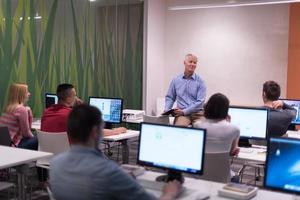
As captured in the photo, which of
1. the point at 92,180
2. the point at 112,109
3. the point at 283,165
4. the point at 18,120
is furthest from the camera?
the point at 112,109

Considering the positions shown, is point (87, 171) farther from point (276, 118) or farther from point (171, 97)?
point (171, 97)

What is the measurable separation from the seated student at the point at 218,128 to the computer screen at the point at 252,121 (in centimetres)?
95

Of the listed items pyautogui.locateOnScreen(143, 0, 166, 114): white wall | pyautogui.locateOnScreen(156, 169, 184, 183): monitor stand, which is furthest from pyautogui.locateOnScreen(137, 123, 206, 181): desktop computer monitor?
pyautogui.locateOnScreen(143, 0, 166, 114): white wall

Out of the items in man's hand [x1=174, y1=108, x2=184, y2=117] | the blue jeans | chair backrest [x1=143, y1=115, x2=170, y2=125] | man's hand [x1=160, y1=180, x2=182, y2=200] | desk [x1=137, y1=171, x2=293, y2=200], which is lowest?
the blue jeans

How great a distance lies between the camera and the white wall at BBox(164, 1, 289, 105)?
8094mm

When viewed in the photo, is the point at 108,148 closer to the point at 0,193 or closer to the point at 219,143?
the point at 0,193

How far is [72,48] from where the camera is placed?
24.1ft

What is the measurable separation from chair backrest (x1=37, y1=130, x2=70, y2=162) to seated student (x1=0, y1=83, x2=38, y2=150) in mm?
855

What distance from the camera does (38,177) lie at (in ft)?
18.4

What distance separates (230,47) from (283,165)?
6324mm

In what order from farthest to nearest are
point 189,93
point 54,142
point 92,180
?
point 189,93 → point 54,142 → point 92,180

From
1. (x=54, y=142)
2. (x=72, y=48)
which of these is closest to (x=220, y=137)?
(x=54, y=142)

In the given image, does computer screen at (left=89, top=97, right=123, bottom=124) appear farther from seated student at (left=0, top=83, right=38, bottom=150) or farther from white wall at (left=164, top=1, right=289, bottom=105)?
white wall at (left=164, top=1, right=289, bottom=105)

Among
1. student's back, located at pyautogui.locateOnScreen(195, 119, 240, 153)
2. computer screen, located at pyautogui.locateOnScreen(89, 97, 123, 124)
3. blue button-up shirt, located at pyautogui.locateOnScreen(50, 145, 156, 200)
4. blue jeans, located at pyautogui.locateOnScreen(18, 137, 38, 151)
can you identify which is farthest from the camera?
computer screen, located at pyautogui.locateOnScreen(89, 97, 123, 124)
